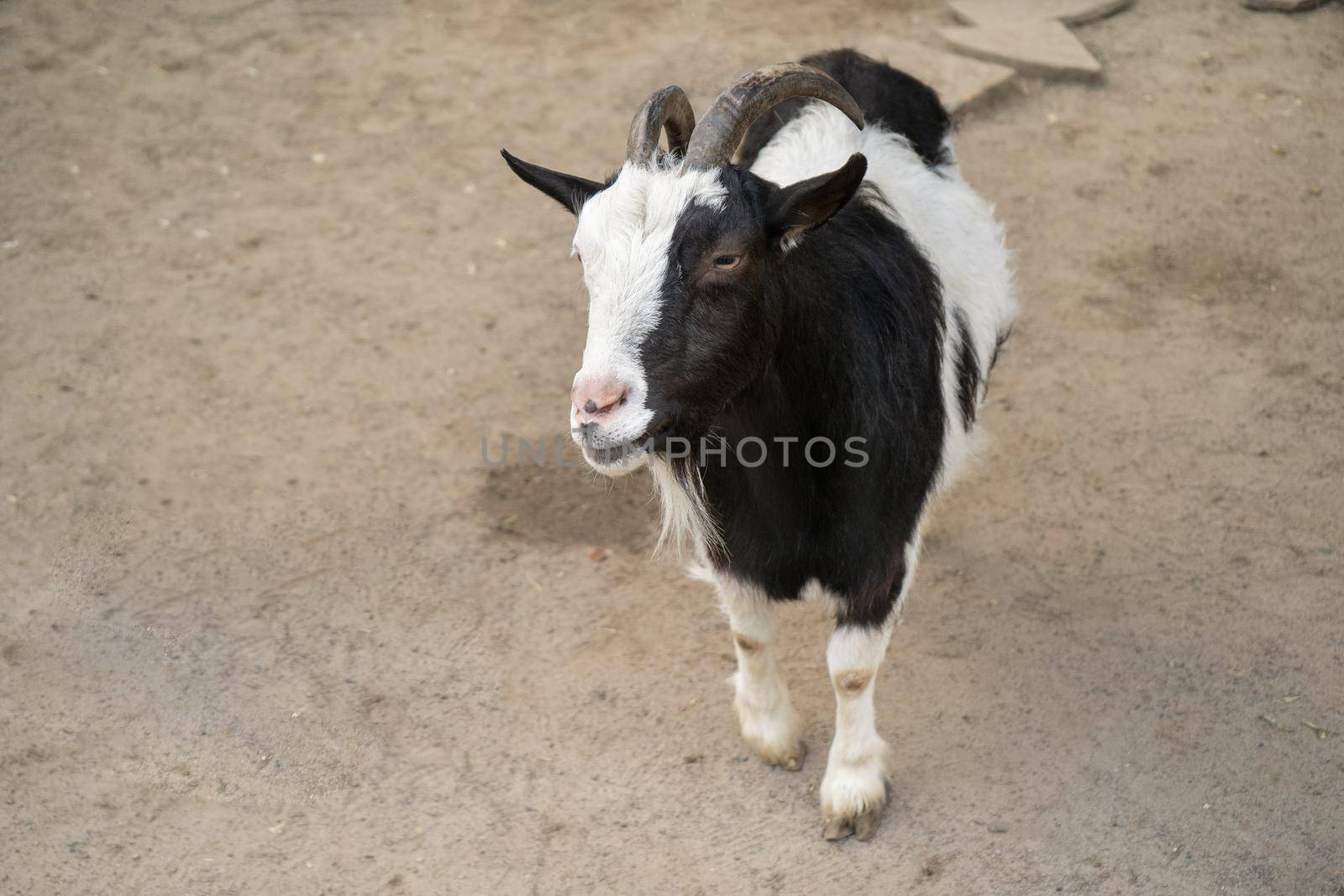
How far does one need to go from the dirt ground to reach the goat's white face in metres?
1.45

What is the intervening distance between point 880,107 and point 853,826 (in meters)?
2.30

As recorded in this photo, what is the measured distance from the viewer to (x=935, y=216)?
3.57 metres

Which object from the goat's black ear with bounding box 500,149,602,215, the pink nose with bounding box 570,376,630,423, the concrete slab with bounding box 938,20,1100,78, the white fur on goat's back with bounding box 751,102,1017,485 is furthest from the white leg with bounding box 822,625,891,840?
the concrete slab with bounding box 938,20,1100,78

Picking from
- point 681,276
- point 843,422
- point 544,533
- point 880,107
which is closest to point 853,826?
point 843,422

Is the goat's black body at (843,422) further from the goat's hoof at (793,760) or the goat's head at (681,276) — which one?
the goat's hoof at (793,760)

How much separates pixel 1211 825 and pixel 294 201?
5130mm

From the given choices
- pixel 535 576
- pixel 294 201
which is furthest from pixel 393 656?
pixel 294 201

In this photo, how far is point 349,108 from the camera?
685 cm

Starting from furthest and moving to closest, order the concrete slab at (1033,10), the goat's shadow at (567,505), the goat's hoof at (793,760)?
1. the concrete slab at (1033,10)
2. the goat's shadow at (567,505)
3. the goat's hoof at (793,760)

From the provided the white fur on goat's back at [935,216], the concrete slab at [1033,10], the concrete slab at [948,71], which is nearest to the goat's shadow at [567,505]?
the white fur on goat's back at [935,216]

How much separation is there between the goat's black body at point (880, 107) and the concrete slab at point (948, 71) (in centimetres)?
236

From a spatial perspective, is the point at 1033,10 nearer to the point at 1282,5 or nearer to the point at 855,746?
the point at 1282,5

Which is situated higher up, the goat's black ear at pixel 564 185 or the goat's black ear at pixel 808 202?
the goat's black ear at pixel 808 202

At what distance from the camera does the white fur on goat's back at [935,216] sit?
3.35 m
